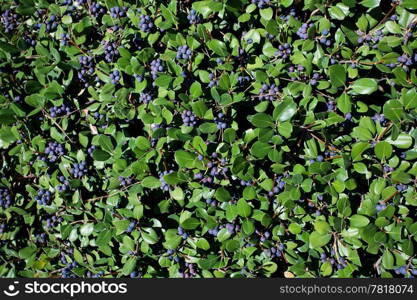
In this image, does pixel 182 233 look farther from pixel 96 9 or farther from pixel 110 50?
pixel 96 9

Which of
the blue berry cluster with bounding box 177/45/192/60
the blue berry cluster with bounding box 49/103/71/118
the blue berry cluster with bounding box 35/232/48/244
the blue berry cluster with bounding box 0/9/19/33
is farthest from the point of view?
the blue berry cluster with bounding box 35/232/48/244

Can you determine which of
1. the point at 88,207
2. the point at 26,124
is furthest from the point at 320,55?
the point at 26,124

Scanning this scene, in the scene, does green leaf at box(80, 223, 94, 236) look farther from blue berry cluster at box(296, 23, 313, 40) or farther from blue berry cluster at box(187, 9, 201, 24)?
blue berry cluster at box(296, 23, 313, 40)

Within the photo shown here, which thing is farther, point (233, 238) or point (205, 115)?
point (233, 238)

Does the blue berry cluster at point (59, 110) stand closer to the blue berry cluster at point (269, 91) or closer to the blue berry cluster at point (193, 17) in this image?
the blue berry cluster at point (193, 17)

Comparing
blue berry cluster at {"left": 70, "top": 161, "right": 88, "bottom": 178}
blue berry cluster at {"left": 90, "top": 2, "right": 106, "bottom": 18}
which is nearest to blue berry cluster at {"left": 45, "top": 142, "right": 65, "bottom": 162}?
blue berry cluster at {"left": 70, "top": 161, "right": 88, "bottom": 178}

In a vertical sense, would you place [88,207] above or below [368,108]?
below

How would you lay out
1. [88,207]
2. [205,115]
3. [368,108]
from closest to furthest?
[205,115], [368,108], [88,207]

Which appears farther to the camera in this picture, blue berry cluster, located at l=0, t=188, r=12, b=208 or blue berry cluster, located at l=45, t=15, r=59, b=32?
blue berry cluster, located at l=0, t=188, r=12, b=208

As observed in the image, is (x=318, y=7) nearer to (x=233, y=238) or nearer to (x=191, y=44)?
(x=191, y=44)
